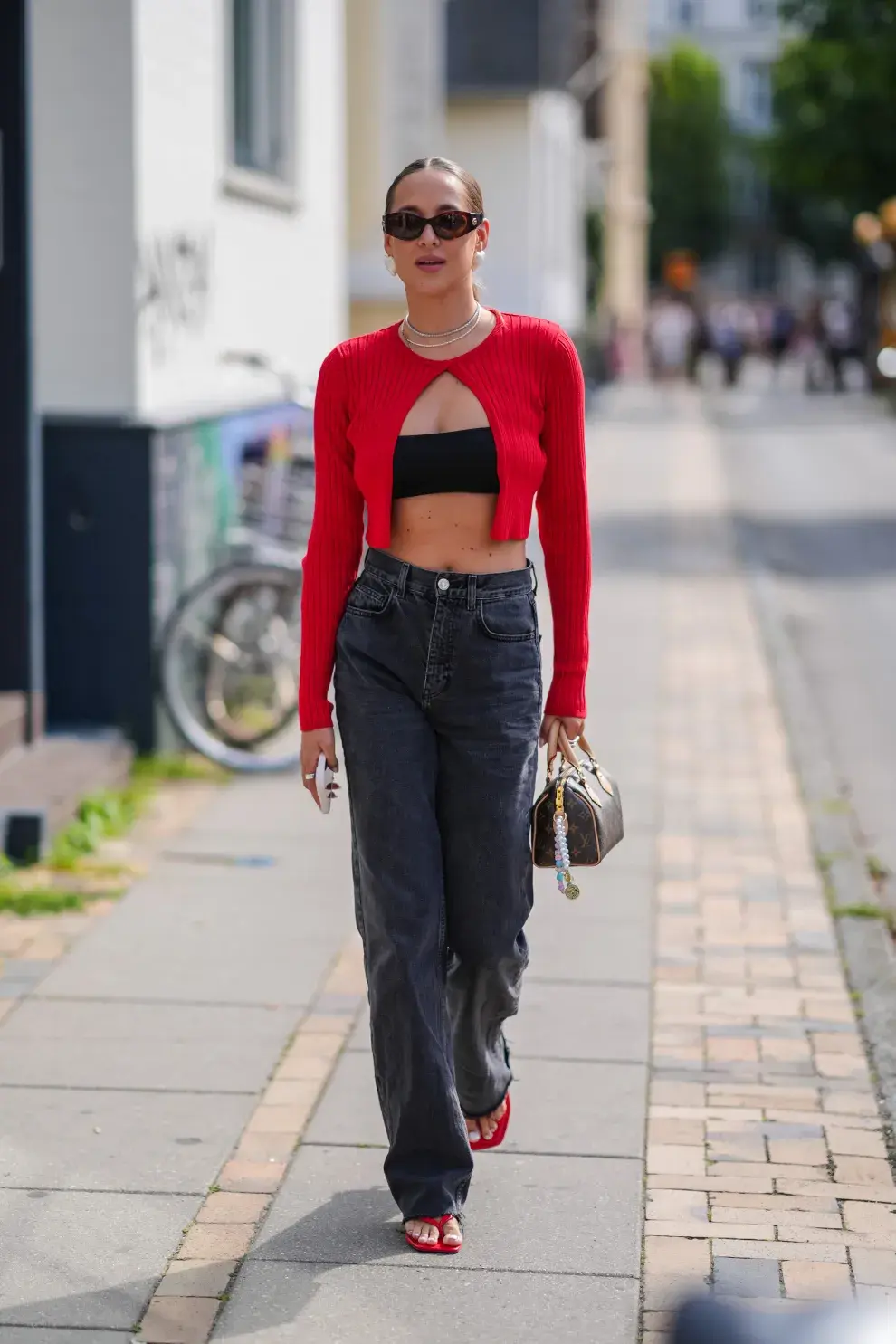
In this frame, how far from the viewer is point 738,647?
1259cm

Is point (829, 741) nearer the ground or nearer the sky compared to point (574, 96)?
nearer the ground

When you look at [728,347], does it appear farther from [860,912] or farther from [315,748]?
[315,748]

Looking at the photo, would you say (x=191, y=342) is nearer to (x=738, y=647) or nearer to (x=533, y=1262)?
(x=738, y=647)

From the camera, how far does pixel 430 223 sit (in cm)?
394

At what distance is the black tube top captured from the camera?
396 centimetres

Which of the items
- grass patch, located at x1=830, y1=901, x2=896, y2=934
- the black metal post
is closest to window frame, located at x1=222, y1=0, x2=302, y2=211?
the black metal post

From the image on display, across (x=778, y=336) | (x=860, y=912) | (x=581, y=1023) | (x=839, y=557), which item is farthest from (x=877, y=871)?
(x=778, y=336)

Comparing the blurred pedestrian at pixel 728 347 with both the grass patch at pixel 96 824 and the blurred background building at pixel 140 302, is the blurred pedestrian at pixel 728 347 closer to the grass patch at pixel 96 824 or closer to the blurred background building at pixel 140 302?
the blurred background building at pixel 140 302

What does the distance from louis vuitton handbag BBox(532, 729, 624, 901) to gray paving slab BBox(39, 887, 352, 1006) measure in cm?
173

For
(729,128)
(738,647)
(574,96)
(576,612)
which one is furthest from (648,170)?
(576,612)

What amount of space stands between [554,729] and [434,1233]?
0.95 m

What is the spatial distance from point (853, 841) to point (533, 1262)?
3990 mm

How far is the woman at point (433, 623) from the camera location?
3.97m

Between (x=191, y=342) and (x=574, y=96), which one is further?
(x=574, y=96)
